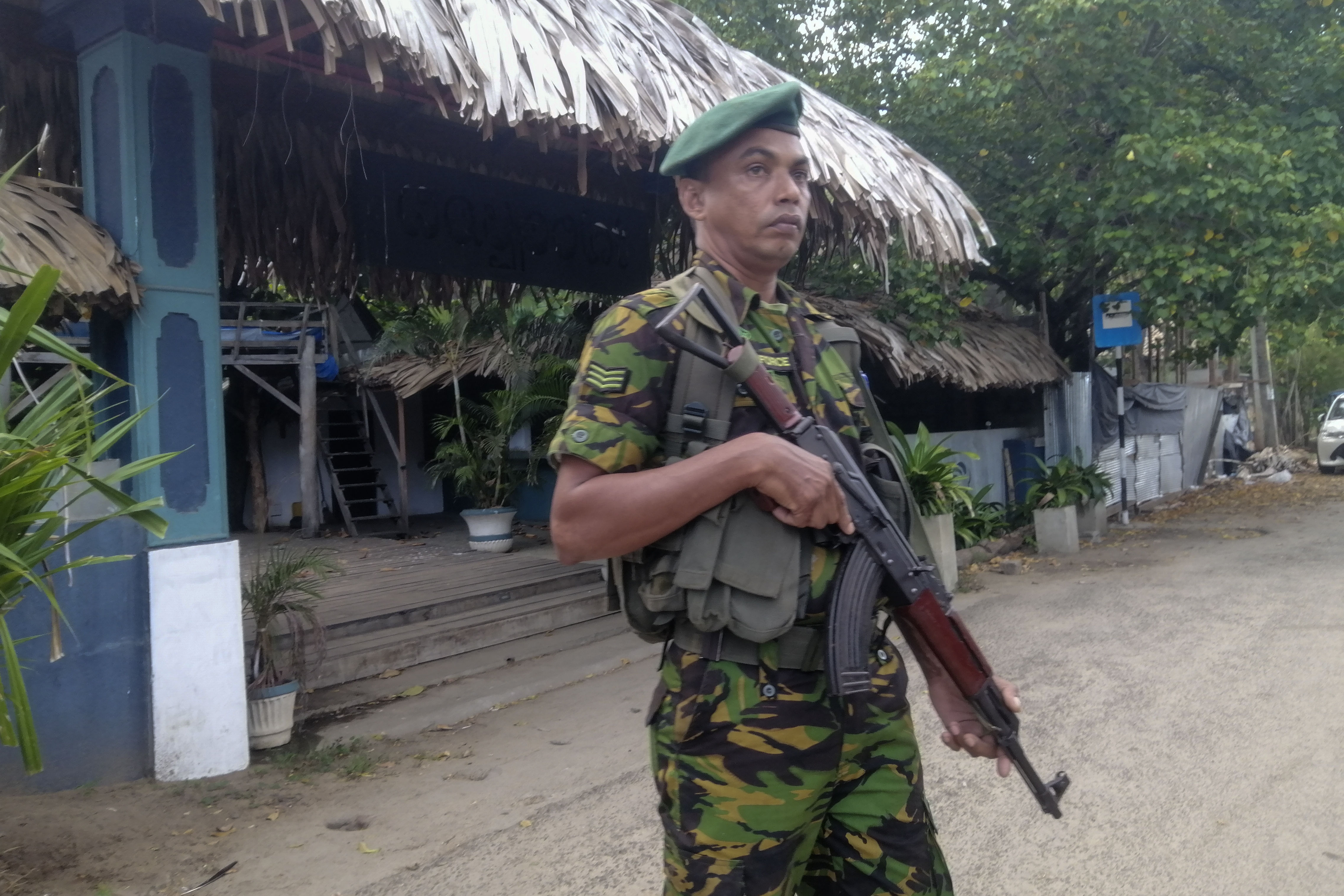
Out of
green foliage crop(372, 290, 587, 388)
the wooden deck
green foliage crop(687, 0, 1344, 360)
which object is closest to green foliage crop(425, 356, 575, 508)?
green foliage crop(372, 290, 587, 388)

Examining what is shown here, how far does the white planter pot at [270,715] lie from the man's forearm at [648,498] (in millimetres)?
3085

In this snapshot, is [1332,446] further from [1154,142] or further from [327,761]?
[327,761]

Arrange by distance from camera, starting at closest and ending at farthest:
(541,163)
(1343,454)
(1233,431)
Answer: (541,163) < (1343,454) < (1233,431)

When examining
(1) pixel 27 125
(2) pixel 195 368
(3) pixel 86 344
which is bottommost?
(2) pixel 195 368

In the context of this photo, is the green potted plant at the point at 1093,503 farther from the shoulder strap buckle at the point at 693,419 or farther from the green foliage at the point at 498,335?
the shoulder strap buckle at the point at 693,419

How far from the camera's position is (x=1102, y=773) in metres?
3.73

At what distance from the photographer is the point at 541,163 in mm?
5891

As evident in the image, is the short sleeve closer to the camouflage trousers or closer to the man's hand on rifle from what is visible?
the camouflage trousers

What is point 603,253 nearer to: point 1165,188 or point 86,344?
point 86,344

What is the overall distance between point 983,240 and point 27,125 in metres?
5.45

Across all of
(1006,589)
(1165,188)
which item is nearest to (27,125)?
(1006,589)

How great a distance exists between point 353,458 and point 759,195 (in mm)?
11256

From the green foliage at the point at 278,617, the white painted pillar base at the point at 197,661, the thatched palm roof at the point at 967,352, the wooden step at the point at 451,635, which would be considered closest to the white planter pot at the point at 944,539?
the thatched palm roof at the point at 967,352

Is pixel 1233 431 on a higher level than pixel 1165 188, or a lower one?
lower
